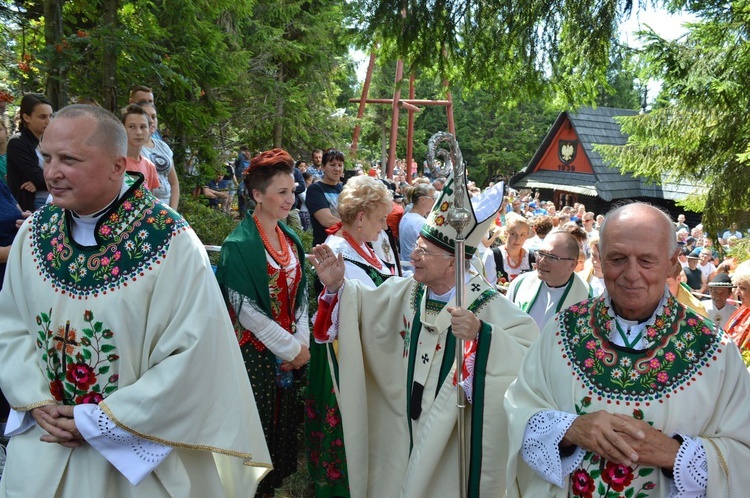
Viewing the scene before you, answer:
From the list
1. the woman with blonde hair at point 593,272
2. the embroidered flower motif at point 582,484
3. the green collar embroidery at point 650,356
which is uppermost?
the green collar embroidery at point 650,356

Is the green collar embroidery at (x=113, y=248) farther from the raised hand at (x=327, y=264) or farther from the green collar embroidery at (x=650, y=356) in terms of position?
the green collar embroidery at (x=650, y=356)

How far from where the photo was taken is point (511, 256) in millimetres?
7793

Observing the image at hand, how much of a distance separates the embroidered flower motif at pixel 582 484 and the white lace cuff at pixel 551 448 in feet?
0.15

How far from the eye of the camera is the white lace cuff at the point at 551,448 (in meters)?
2.65

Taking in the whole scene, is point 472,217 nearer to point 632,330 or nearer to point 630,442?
point 632,330

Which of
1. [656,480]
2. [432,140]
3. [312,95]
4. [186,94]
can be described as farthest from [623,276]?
[312,95]

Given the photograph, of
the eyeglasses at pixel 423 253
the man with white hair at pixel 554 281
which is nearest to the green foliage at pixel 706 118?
the man with white hair at pixel 554 281

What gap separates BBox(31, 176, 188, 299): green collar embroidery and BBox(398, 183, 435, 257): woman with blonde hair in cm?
437

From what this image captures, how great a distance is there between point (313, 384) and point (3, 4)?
7.37 meters

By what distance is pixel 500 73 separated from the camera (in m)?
6.57

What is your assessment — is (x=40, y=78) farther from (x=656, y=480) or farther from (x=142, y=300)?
(x=656, y=480)

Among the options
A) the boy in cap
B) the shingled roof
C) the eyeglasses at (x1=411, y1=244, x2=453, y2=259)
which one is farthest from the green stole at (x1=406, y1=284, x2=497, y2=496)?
the shingled roof

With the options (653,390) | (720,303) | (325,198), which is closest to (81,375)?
(653,390)

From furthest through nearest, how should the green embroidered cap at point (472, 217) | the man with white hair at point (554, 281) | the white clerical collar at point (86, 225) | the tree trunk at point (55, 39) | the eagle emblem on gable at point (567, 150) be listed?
the eagle emblem on gable at point (567, 150)
the tree trunk at point (55, 39)
the man with white hair at point (554, 281)
the green embroidered cap at point (472, 217)
the white clerical collar at point (86, 225)
